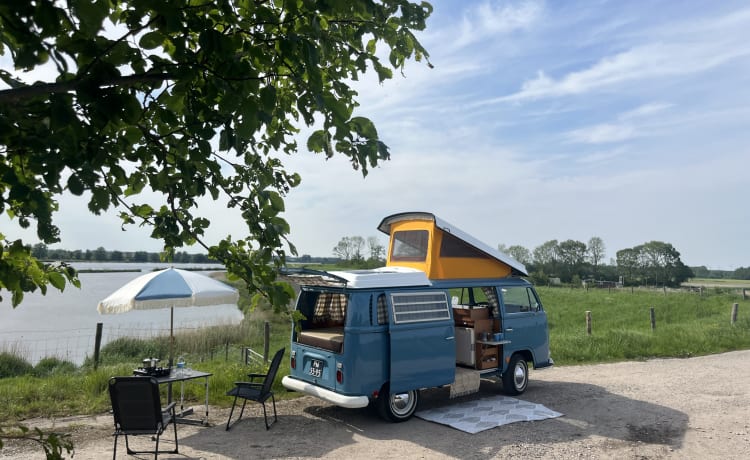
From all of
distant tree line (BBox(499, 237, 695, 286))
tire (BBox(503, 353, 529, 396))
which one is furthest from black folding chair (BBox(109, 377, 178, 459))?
distant tree line (BBox(499, 237, 695, 286))

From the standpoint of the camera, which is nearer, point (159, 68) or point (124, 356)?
point (159, 68)

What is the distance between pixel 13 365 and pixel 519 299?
1418cm

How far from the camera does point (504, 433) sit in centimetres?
687

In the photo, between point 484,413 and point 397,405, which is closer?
point 397,405

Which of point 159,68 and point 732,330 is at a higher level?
point 159,68

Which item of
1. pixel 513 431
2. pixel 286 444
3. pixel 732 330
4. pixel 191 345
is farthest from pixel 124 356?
pixel 732 330

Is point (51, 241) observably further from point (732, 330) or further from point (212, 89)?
point (732, 330)

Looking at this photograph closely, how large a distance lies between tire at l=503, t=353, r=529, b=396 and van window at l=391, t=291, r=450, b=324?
1899 millimetres

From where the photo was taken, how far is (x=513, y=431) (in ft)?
22.8

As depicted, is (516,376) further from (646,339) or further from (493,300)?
(646,339)

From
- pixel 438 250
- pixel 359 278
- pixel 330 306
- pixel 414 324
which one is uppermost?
pixel 438 250

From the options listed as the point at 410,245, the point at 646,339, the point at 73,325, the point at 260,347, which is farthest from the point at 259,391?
the point at 73,325

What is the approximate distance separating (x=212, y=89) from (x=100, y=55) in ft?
1.44

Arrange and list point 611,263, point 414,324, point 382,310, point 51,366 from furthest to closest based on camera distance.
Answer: point 611,263 → point 51,366 → point 414,324 → point 382,310
